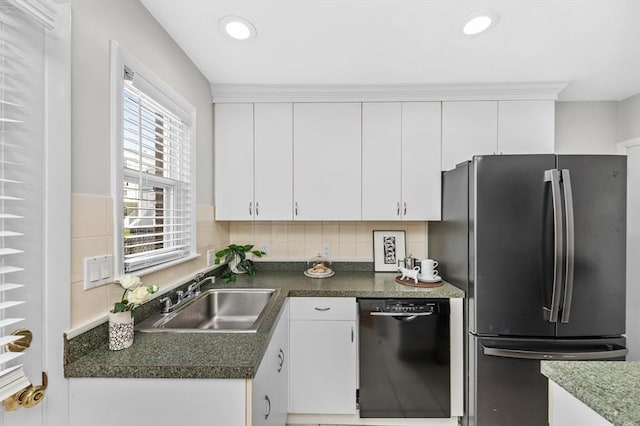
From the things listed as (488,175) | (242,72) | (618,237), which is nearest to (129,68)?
(242,72)

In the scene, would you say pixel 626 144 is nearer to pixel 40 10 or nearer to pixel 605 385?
pixel 605 385

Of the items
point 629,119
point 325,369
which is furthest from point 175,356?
point 629,119

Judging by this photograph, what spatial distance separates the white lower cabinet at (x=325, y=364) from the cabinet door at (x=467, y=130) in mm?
1351

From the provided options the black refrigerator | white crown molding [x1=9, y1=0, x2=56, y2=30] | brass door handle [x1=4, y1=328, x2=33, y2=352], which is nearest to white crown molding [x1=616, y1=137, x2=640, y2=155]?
the black refrigerator

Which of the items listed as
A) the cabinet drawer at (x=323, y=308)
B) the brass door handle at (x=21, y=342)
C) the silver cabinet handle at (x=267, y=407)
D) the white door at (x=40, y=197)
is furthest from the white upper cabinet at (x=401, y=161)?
the brass door handle at (x=21, y=342)

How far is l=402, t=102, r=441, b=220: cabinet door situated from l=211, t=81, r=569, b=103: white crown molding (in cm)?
10

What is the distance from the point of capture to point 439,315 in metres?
1.87

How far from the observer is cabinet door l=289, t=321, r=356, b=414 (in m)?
1.91

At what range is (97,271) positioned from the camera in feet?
3.57

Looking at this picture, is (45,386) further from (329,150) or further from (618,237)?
(618,237)

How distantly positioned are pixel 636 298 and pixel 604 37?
6.55 feet

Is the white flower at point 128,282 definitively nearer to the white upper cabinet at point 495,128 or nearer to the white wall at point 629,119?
the white upper cabinet at point 495,128

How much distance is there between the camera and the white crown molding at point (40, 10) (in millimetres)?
789

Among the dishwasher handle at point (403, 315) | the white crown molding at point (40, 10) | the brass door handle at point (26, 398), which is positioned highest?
the white crown molding at point (40, 10)
